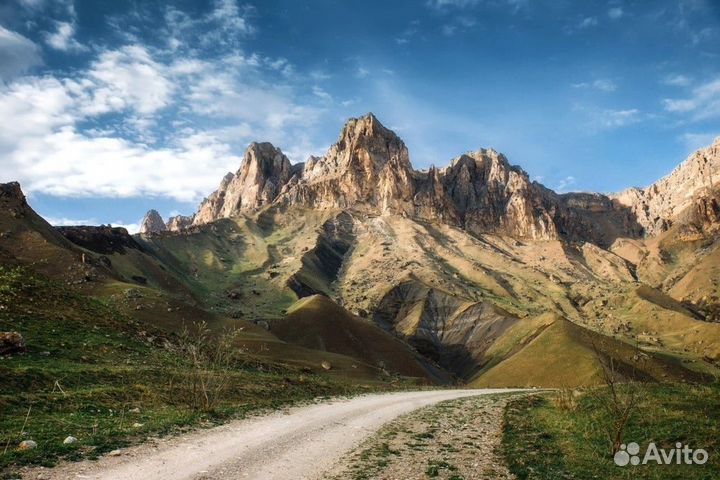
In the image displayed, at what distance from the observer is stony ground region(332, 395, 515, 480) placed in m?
14.5

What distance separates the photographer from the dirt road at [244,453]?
13.0 metres

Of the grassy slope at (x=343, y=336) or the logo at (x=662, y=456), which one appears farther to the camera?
the grassy slope at (x=343, y=336)

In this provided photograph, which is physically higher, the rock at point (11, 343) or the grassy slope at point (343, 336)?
the rock at point (11, 343)

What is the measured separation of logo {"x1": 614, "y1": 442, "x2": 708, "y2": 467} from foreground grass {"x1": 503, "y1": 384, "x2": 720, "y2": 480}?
217mm

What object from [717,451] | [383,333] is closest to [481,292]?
[383,333]

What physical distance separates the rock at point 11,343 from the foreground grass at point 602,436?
84.1 ft

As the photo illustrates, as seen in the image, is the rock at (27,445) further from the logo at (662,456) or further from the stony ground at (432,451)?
the logo at (662,456)

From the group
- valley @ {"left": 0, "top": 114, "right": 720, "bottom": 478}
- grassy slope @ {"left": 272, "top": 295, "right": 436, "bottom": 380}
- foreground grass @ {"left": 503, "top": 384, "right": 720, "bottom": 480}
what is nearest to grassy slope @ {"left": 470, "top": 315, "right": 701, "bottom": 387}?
valley @ {"left": 0, "top": 114, "right": 720, "bottom": 478}

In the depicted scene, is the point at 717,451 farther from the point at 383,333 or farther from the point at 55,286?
the point at 383,333

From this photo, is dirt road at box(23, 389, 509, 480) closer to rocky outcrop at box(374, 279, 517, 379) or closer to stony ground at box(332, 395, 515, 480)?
stony ground at box(332, 395, 515, 480)

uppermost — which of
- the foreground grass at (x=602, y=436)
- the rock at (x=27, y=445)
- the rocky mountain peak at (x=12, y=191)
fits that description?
the rocky mountain peak at (x=12, y=191)

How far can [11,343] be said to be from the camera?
88.2 feet

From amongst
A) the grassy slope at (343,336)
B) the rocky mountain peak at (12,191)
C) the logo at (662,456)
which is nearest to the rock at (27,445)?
the logo at (662,456)

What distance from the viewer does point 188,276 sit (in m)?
178
